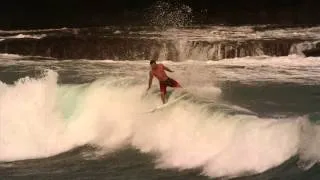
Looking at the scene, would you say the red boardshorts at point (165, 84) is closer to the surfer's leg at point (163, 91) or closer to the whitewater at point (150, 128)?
the surfer's leg at point (163, 91)

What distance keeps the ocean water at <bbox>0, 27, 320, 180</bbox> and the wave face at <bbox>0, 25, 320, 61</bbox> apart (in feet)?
13.4

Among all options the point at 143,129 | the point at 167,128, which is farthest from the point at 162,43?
the point at 167,128

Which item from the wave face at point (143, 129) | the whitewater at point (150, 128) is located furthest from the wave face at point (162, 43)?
the wave face at point (143, 129)

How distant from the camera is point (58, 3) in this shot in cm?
4434

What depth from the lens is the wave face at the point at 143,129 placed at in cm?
1196

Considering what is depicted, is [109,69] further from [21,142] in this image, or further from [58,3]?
[58,3]

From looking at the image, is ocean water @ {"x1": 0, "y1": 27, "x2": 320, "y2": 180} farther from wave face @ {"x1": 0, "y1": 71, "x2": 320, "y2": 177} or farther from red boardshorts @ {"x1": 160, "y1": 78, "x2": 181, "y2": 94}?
red boardshorts @ {"x1": 160, "y1": 78, "x2": 181, "y2": 94}

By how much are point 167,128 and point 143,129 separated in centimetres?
71

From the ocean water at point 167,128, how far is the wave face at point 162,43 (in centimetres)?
408

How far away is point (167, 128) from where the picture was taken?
14836 mm

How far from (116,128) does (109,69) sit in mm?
10357

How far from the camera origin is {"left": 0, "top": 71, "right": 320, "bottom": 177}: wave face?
12.0 meters

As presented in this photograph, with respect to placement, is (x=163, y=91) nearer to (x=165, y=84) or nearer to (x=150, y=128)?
(x=165, y=84)

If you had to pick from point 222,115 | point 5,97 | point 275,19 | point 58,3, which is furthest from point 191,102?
point 58,3
